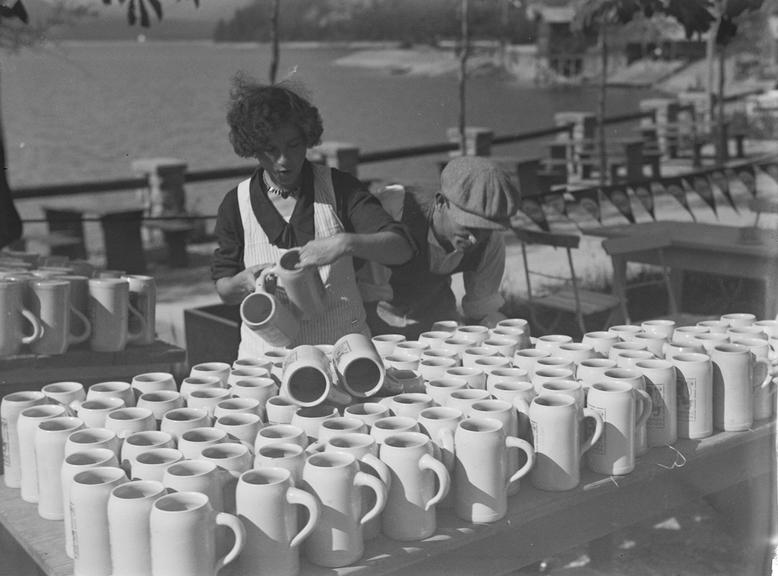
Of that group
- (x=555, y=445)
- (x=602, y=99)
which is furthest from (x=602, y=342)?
(x=602, y=99)

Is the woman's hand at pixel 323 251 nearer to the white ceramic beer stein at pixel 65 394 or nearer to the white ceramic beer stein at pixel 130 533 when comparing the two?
the white ceramic beer stein at pixel 65 394

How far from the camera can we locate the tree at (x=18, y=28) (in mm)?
3416

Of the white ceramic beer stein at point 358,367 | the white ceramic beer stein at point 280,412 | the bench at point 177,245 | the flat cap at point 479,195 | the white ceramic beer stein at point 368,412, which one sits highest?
the flat cap at point 479,195

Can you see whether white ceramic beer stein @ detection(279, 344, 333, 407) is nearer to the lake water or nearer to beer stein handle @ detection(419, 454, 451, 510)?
beer stein handle @ detection(419, 454, 451, 510)

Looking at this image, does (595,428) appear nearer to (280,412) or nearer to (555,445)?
(555,445)

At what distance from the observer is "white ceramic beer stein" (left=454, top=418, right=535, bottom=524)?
152 cm

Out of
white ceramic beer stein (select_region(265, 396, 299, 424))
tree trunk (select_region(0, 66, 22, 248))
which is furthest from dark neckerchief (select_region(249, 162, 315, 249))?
tree trunk (select_region(0, 66, 22, 248))

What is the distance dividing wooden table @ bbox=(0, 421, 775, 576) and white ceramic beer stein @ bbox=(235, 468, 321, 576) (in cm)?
8

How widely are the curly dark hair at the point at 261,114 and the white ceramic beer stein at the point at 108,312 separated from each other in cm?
46

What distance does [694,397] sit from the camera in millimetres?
1899

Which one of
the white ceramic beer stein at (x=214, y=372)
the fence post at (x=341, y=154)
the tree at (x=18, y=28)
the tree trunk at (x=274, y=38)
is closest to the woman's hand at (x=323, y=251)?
the white ceramic beer stein at (x=214, y=372)

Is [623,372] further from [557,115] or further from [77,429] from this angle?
[557,115]

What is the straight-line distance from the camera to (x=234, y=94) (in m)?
2.40

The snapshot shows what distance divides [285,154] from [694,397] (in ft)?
3.59
